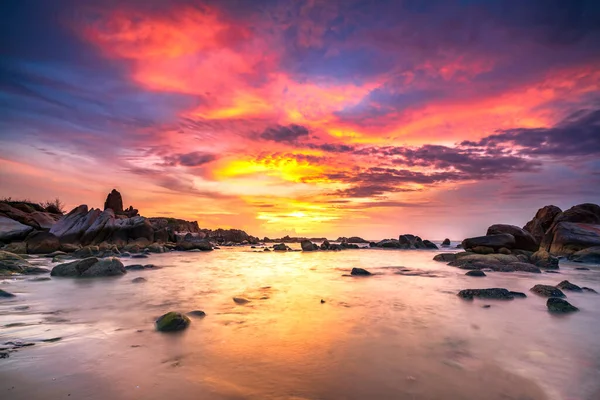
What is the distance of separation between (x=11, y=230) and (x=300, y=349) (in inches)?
1537

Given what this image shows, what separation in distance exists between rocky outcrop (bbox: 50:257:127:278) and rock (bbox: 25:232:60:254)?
18819 millimetres

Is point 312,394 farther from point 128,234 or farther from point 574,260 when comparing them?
point 128,234

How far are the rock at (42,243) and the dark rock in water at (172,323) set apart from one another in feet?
103

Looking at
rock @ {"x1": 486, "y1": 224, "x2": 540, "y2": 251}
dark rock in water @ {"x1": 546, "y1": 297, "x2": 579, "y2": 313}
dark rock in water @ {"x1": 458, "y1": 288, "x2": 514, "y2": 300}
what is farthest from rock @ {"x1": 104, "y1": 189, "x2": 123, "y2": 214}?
dark rock in water @ {"x1": 546, "y1": 297, "x2": 579, "y2": 313}

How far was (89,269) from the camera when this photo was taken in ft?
53.8

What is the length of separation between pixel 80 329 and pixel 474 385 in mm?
8058

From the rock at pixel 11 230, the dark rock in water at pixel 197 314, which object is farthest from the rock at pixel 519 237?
the rock at pixel 11 230

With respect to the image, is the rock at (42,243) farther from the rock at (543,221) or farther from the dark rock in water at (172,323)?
the rock at (543,221)

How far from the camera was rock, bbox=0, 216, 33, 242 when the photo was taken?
102 feet

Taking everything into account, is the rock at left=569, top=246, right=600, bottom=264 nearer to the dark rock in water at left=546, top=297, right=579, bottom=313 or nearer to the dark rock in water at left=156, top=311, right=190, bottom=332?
the dark rock in water at left=546, top=297, right=579, bottom=313

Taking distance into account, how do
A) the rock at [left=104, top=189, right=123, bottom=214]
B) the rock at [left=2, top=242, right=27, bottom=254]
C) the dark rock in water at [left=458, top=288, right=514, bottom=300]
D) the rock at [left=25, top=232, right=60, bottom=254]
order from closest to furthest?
the dark rock in water at [left=458, top=288, right=514, bottom=300] < the rock at [left=2, top=242, right=27, bottom=254] < the rock at [left=25, top=232, right=60, bottom=254] < the rock at [left=104, top=189, right=123, bottom=214]

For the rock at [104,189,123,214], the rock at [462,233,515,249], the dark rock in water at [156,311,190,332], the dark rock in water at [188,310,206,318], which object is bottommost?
the dark rock in water at [188,310,206,318]

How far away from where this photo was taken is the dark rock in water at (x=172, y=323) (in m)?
7.29

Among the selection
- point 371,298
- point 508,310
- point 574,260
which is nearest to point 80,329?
point 371,298
